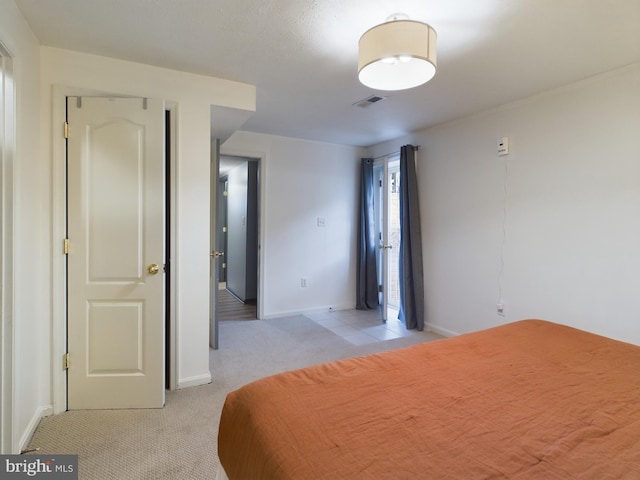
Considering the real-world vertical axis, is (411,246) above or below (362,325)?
above

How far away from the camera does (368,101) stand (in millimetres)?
3137

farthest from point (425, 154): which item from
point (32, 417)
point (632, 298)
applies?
point (32, 417)

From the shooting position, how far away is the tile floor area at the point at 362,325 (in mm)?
3821

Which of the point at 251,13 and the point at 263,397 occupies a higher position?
the point at 251,13

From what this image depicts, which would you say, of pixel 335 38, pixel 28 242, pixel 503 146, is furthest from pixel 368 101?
pixel 28 242

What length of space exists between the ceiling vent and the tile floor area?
238 cm

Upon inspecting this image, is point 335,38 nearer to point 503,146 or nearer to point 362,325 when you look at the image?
point 503,146

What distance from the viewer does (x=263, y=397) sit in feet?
3.99

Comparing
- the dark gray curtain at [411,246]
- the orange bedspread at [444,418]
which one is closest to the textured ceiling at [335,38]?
the dark gray curtain at [411,246]

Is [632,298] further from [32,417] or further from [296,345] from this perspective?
[32,417]

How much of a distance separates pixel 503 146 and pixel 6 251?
12.2ft

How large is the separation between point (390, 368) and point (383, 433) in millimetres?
445

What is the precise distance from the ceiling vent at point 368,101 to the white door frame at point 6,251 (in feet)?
7.95

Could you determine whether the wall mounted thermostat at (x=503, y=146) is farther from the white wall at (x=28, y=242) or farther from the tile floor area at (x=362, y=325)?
the white wall at (x=28, y=242)
